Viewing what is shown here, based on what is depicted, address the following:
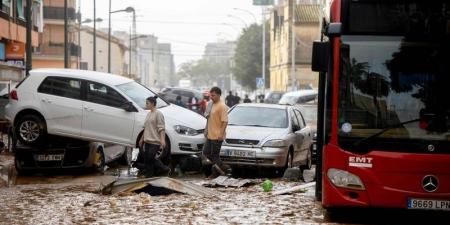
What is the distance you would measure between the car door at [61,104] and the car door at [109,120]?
0.18 m

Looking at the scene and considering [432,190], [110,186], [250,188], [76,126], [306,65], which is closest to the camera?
[432,190]

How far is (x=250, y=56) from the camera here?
94562 millimetres

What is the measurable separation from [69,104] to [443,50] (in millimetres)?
9190

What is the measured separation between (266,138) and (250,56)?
79.0 m

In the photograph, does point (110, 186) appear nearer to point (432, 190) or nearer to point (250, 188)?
point (250, 188)

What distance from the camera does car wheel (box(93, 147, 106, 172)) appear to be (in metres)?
16.8

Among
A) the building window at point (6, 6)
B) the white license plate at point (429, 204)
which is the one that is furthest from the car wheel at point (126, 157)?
the building window at point (6, 6)

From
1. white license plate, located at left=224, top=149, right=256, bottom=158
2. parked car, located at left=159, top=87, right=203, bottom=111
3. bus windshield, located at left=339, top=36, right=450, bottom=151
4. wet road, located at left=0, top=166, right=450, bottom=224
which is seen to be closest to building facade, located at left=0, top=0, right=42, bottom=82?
parked car, located at left=159, top=87, right=203, bottom=111

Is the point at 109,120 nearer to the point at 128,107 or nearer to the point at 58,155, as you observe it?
the point at 128,107

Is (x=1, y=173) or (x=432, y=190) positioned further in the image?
(x=1, y=173)

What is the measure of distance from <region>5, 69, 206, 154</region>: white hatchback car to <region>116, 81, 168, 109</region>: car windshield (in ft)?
0.10

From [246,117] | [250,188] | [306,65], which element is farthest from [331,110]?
[306,65]

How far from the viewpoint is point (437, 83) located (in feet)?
30.9

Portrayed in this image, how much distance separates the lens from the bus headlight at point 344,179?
945 centimetres
